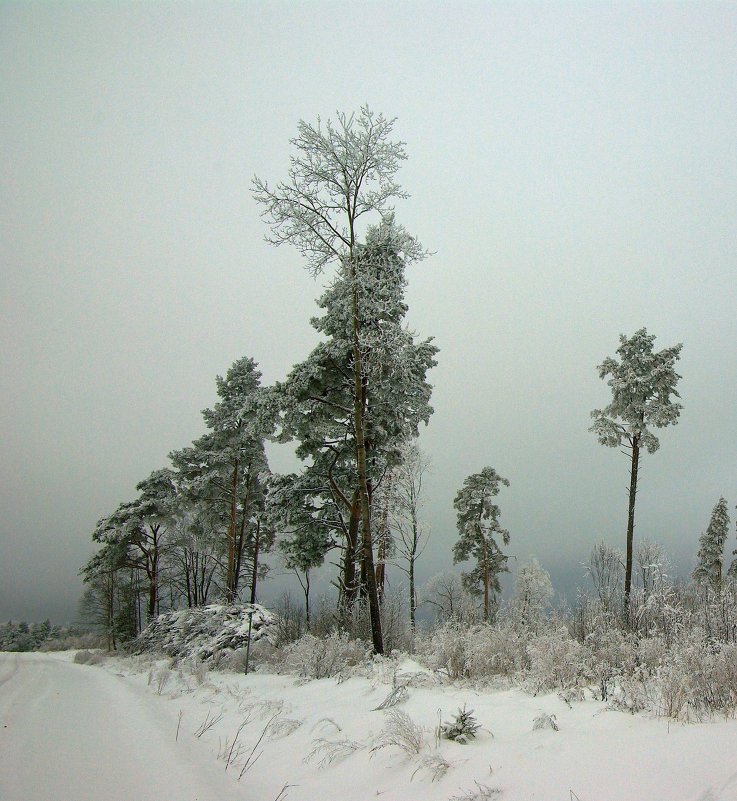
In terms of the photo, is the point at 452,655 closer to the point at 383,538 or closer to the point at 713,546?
the point at 383,538

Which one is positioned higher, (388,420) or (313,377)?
(313,377)

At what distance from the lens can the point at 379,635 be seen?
10.2 m

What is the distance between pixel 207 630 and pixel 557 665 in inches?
576

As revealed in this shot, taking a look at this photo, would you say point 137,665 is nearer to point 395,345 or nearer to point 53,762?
point 395,345

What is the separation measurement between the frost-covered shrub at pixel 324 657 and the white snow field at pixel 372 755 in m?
2.13

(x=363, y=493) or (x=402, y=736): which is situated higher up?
(x=363, y=493)

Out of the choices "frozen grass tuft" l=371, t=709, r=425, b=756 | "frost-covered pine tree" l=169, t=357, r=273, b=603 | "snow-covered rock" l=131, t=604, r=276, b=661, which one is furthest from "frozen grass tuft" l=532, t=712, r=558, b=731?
"frost-covered pine tree" l=169, t=357, r=273, b=603

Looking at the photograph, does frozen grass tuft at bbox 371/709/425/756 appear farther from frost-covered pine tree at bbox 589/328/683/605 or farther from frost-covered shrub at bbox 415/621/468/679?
frost-covered pine tree at bbox 589/328/683/605

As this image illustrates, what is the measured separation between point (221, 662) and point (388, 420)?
334 inches

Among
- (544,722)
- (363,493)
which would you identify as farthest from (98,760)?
(363,493)

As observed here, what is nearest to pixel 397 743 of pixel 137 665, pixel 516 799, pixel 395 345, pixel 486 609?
pixel 516 799

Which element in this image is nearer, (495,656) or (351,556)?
(495,656)

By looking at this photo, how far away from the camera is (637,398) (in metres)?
21.0

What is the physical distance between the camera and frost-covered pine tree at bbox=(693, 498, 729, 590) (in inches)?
1416
